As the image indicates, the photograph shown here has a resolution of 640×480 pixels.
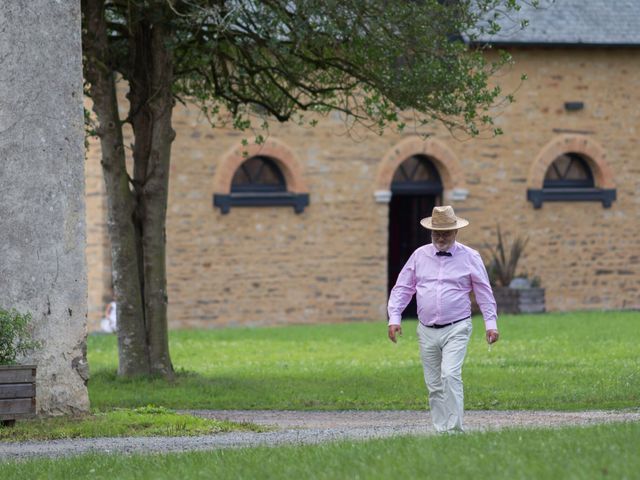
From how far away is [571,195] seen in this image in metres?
30.3

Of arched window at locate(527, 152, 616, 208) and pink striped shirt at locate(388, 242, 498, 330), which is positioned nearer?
pink striped shirt at locate(388, 242, 498, 330)

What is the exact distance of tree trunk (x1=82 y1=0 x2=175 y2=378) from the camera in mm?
16484

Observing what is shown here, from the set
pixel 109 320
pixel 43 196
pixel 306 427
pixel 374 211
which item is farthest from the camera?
pixel 374 211

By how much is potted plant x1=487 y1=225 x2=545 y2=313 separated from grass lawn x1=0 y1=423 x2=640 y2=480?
18.5 m

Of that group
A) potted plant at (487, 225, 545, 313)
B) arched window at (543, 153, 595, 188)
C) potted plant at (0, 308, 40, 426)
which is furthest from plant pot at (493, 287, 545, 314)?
potted plant at (0, 308, 40, 426)

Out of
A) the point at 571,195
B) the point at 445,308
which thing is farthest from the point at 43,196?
the point at 571,195

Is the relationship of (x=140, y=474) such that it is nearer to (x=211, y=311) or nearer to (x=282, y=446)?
(x=282, y=446)

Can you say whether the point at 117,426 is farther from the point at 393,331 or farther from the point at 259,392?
the point at 259,392

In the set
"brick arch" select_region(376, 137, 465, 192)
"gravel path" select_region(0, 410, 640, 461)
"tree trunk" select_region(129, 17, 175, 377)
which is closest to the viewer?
"gravel path" select_region(0, 410, 640, 461)

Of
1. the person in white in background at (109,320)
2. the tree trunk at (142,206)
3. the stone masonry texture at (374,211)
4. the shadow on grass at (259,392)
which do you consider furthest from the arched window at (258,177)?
the tree trunk at (142,206)

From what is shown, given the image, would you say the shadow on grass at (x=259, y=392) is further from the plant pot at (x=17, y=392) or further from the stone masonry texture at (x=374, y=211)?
the stone masonry texture at (x=374, y=211)

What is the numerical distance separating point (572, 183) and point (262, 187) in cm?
715

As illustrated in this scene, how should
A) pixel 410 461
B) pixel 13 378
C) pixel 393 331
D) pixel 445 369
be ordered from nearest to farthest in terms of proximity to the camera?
pixel 410 461, pixel 445 369, pixel 393 331, pixel 13 378

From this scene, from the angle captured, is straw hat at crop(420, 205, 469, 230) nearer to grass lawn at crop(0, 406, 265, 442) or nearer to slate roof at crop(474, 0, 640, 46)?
grass lawn at crop(0, 406, 265, 442)
